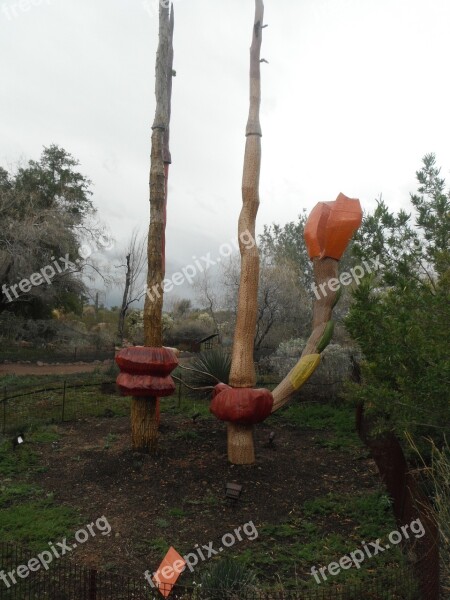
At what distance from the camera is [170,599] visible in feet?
12.8

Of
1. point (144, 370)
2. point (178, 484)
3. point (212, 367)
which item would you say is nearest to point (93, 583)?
point (178, 484)

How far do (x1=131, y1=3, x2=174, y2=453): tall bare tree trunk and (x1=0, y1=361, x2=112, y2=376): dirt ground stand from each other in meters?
10.2

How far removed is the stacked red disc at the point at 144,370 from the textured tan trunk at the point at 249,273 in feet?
2.96

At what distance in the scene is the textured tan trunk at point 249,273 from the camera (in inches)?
263

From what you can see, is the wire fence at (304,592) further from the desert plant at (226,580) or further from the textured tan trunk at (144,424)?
the textured tan trunk at (144,424)

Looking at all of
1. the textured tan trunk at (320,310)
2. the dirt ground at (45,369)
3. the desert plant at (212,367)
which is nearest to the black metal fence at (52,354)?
the dirt ground at (45,369)

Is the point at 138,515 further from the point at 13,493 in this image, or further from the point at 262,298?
the point at 262,298

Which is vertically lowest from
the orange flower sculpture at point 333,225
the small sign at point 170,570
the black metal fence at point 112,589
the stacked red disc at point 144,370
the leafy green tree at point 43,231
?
the black metal fence at point 112,589

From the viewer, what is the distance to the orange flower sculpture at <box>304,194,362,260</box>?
22.4 feet

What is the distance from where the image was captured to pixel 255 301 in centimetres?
694

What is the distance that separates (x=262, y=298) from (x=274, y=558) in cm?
1419

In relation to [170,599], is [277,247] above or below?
above

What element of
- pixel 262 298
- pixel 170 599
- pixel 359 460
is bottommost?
pixel 170 599

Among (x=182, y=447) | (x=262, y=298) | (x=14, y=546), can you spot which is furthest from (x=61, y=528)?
(x=262, y=298)
